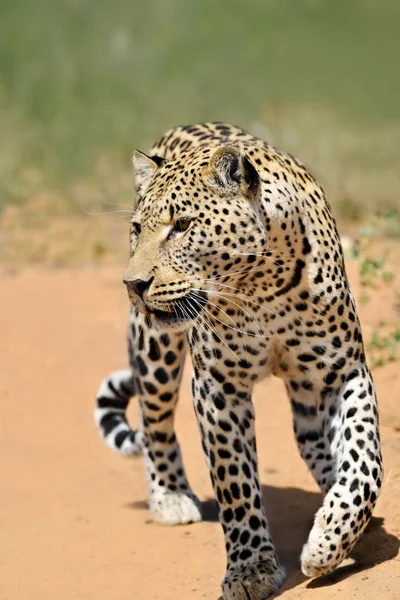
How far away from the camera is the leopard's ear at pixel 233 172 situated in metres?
4.89

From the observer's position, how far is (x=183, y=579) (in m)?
5.87

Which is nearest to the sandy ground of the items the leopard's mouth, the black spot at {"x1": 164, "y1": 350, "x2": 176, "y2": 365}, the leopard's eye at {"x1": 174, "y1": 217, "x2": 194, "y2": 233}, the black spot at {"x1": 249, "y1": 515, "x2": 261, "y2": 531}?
the black spot at {"x1": 249, "y1": 515, "x2": 261, "y2": 531}

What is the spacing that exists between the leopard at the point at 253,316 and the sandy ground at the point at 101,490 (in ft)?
0.91

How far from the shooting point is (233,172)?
493cm

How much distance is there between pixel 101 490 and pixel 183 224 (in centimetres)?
273

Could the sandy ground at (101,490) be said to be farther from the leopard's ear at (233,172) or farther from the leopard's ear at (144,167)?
the leopard's ear at (144,167)

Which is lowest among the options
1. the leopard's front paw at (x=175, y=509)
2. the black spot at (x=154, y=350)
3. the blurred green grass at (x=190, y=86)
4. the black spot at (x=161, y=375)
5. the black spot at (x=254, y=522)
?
the black spot at (x=254, y=522)

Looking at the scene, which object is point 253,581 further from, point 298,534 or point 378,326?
point 378,326

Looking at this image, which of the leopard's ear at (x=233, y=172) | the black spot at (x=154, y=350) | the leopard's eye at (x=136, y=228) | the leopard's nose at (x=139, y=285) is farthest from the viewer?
the black spot at (x=154, y=350)

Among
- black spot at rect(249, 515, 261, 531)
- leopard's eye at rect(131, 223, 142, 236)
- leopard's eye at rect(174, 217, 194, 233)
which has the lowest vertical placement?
black spot at rect(249, 515, 261, 531)

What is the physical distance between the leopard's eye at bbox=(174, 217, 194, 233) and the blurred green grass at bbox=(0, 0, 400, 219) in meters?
7.58

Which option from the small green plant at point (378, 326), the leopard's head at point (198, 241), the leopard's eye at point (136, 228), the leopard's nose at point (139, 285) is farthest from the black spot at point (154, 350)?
the small green plant at point (378, 326)

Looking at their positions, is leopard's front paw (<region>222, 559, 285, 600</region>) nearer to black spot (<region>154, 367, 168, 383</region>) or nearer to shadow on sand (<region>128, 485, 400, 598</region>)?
shadow on sand (<region>128, 485, 400, 598</region>)

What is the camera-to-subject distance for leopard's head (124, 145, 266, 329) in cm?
485
